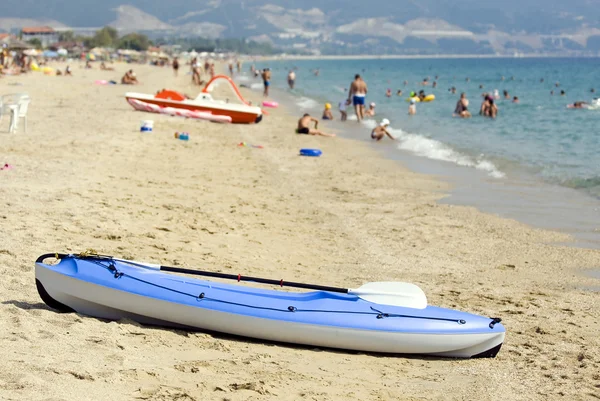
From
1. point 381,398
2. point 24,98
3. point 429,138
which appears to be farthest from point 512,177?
point 381,398

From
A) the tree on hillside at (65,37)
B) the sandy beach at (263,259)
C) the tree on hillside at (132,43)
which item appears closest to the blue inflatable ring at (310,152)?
the sandy beach at (263,259)

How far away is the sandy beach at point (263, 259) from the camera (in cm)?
465

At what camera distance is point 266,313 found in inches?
211

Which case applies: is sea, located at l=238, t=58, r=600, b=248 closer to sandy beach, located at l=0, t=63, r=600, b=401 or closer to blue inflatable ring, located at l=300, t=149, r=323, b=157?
sandy beach, located at l=0, t=63, r=600, b=401

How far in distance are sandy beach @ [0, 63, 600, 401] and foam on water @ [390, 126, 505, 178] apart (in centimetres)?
165

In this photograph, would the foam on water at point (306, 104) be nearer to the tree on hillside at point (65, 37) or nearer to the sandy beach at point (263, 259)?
the sandy beach at point (263, 259)

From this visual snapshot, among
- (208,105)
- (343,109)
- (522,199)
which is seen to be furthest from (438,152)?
(343,109)

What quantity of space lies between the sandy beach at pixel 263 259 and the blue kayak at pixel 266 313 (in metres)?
0.11

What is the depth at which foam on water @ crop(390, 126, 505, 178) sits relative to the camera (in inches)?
590

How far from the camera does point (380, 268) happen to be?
24.8 feet

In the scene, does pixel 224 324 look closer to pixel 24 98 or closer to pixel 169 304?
pixel 169 304

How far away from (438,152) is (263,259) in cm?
1033

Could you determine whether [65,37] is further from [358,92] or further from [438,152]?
[438,152]

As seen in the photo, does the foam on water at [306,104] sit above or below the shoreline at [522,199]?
above
